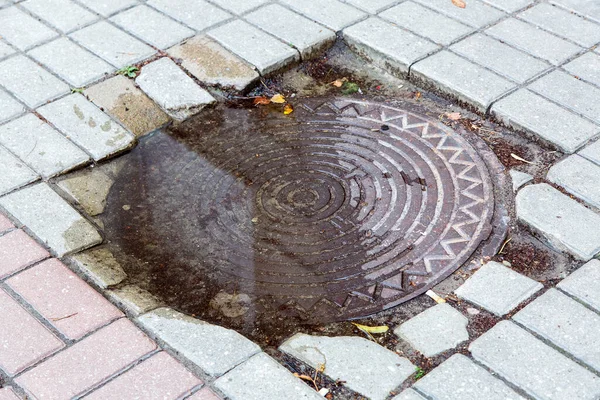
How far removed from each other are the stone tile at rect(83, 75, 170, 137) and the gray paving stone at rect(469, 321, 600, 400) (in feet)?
6.49

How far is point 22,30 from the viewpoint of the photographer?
14.8 feet

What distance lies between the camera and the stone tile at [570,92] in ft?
12.7

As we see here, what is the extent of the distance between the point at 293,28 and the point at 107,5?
1.15 m

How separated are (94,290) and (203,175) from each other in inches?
34.7

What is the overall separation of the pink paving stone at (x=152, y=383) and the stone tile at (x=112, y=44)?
2034 millimetres

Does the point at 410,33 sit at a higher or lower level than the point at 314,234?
higher

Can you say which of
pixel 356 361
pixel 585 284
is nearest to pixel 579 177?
pixel 585 284

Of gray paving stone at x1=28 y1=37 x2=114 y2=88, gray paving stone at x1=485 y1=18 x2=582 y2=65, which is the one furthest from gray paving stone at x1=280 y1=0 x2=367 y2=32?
gray paving stone at x1=28 y1=37 x2=114 y2=88

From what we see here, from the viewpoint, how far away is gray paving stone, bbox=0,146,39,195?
11.4 ft

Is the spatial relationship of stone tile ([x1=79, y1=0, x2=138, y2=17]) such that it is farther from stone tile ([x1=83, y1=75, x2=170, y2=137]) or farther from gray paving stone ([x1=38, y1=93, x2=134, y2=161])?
gray paving stone ([x1=38, y1=93, x2=134, y2=161])

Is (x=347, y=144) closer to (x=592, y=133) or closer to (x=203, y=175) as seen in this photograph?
(x=203, y=175)

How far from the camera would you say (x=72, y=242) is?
320cm

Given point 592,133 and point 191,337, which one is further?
point 592,133

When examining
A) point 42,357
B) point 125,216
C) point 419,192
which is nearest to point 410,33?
point 419,192
